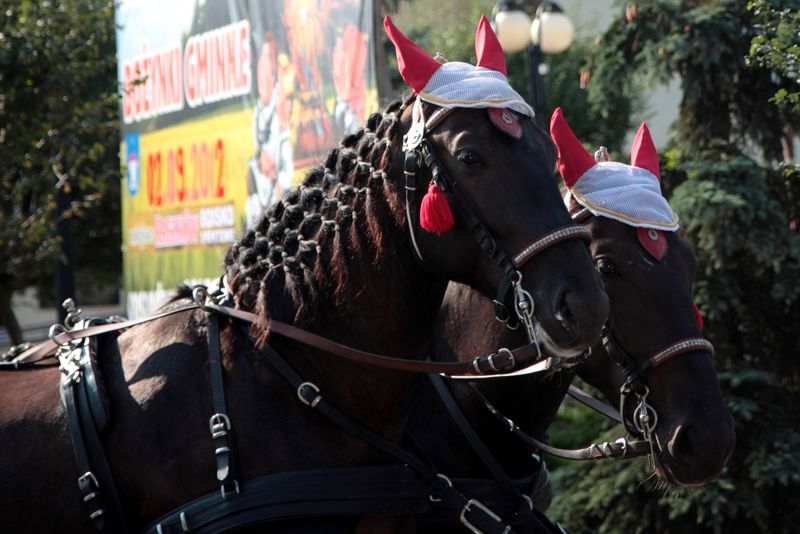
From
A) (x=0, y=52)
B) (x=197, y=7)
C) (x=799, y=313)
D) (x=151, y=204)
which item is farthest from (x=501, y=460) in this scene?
(x=151, y=204)

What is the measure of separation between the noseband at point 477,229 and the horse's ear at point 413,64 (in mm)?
55

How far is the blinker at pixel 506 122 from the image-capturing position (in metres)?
2.70

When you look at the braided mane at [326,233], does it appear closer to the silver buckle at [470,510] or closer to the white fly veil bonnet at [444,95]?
the white fly veil bonnet at [444,95]

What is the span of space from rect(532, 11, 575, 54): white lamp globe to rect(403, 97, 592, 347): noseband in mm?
7597

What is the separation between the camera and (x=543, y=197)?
105 inches

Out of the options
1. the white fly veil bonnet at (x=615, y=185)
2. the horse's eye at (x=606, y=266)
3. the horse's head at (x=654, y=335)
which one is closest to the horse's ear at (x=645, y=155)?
the white fly veil bonnet at (x=615, y=185)

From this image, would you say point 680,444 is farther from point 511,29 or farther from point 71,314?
point 511,29

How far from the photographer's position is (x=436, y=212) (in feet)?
8.70

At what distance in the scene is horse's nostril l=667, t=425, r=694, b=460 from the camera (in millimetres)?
3229

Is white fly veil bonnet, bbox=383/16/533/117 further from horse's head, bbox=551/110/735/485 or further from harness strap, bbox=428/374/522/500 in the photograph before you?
harness strap, bbox=428/374/522/500

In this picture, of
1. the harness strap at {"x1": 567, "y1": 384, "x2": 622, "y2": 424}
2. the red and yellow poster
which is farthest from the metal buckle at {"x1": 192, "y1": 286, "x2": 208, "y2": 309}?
the red and yellow poster

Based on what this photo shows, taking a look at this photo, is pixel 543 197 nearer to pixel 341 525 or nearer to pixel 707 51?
pixel 341 525

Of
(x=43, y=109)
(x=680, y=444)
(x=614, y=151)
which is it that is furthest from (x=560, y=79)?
(x=680, y=444)

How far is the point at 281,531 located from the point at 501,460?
1162 millimetres
